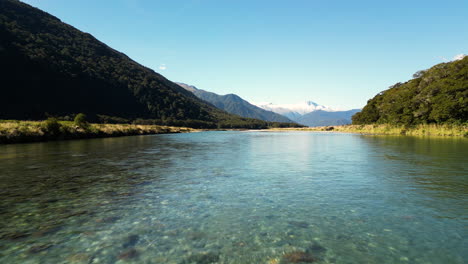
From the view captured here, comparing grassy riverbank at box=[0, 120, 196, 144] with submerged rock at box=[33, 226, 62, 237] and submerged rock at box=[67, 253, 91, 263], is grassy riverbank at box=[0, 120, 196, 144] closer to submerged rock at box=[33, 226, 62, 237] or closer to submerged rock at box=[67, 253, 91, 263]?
submerged rock at box=[33, 226, 62, 237]

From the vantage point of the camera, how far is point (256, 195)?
10.8 m

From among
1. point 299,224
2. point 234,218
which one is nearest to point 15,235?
point 234,218

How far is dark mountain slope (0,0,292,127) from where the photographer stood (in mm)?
106500

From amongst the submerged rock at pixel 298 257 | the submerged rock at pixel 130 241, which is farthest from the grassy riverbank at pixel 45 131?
the submerged rock at pixel 298 257

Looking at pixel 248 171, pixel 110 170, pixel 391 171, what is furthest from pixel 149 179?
pixel 391 171

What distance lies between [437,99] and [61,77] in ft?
484

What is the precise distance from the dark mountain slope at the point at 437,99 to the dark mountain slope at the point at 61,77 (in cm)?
11736

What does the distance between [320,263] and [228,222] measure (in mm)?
3013

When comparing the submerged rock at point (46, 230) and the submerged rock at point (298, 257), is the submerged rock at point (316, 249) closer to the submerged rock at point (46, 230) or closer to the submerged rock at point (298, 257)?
the submerged rock at point (298, 257)

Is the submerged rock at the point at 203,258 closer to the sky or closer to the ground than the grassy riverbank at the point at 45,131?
closer to the ground

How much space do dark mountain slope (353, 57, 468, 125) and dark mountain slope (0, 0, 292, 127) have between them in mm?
117364

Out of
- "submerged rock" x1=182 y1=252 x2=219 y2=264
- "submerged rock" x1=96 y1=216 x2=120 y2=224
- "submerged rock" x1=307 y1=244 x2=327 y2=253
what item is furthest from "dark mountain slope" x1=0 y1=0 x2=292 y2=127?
"submerged rock" x1=307 y1=244 x2=327 y2=253

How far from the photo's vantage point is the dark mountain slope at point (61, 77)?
10650cm

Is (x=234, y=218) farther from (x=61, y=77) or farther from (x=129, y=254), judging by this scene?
(x=61, y=77)
